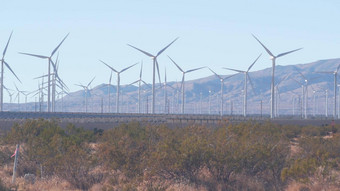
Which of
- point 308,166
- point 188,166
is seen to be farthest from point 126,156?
point 308,166

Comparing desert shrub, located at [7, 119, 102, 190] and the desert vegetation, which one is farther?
desert shrub, located at [7, 119, 102, 190]

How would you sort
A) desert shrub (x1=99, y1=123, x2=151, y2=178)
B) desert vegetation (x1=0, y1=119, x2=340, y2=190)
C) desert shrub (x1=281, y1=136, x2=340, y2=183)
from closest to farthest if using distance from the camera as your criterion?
desert shrub (x1=281, y1=136, x2=340, y2=183) < desert vegetation (x1=0, y1=119, x2=340, y2=190) < desert shrub (x1=99, y1=123, x2=151, y2=178)

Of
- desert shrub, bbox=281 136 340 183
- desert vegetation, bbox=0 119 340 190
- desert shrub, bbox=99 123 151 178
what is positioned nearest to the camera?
desert shrub, bbox=281 136 340 183

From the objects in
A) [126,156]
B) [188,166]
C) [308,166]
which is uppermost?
[126,156]

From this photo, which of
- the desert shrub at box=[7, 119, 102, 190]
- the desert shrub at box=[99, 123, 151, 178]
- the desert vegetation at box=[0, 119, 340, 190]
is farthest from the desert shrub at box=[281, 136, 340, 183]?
the desert shrub at box=[7, 119, 102, 190]

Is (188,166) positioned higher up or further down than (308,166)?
further down

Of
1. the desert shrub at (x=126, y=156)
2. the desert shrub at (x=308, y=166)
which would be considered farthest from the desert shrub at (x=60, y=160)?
the desert shrub at (x=308, y=166)

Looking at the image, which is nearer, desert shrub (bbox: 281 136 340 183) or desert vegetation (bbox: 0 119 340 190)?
desert shrub (bbox: 281 136 340 183)

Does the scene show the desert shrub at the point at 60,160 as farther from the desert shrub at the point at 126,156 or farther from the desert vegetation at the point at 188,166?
the desert shrub at the point at 126,156

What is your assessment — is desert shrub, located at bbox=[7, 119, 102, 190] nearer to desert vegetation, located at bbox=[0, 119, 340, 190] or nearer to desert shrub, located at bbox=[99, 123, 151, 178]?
desert vegetation, located at bbox=[0, 119, 340, 190]

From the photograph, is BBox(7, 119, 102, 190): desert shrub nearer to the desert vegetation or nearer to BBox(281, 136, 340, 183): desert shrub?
the desert vegetation

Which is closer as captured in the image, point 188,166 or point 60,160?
point 188,166

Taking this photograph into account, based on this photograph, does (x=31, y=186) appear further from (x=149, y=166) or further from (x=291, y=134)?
(x=291, y=134)

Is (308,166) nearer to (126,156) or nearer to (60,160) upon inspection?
(126,156)
